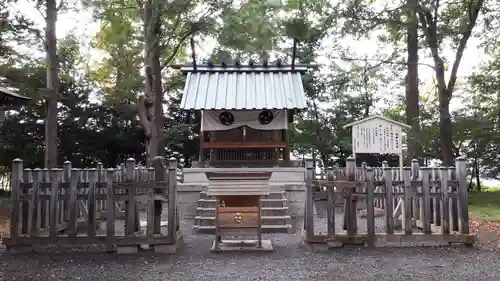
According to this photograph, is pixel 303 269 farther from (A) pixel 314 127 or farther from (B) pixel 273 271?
(A) pixel 314 127

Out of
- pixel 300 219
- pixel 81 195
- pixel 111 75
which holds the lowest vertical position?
pixel 300 219

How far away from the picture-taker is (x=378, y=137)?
877 centimetres

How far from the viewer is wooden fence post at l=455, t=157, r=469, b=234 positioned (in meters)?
6.54

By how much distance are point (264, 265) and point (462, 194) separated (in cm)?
329

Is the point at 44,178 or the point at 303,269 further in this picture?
the point at 44,178

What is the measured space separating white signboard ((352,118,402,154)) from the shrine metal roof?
10.2ft

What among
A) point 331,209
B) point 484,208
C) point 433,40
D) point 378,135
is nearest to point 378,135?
point 378,135

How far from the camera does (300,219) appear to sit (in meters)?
10.2

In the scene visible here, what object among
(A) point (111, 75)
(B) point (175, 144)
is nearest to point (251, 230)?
(B) point (175, 144)

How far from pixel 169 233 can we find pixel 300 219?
177 inches

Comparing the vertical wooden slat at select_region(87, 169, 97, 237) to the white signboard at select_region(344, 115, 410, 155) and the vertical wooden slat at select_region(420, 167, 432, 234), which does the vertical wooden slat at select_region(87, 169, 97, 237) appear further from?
the white signboard at select_region(344, 115, 410, 155)

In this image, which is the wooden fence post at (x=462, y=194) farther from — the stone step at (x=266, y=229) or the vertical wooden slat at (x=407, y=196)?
the stone step at (x=266, y=229)

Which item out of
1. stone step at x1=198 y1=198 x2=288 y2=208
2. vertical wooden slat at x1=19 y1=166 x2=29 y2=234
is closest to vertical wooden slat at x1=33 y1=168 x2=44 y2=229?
vertical wooden slat at x1=19 y1=166 x2=29 y2=234

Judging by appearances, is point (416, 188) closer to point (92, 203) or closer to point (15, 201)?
point (92, 203)
